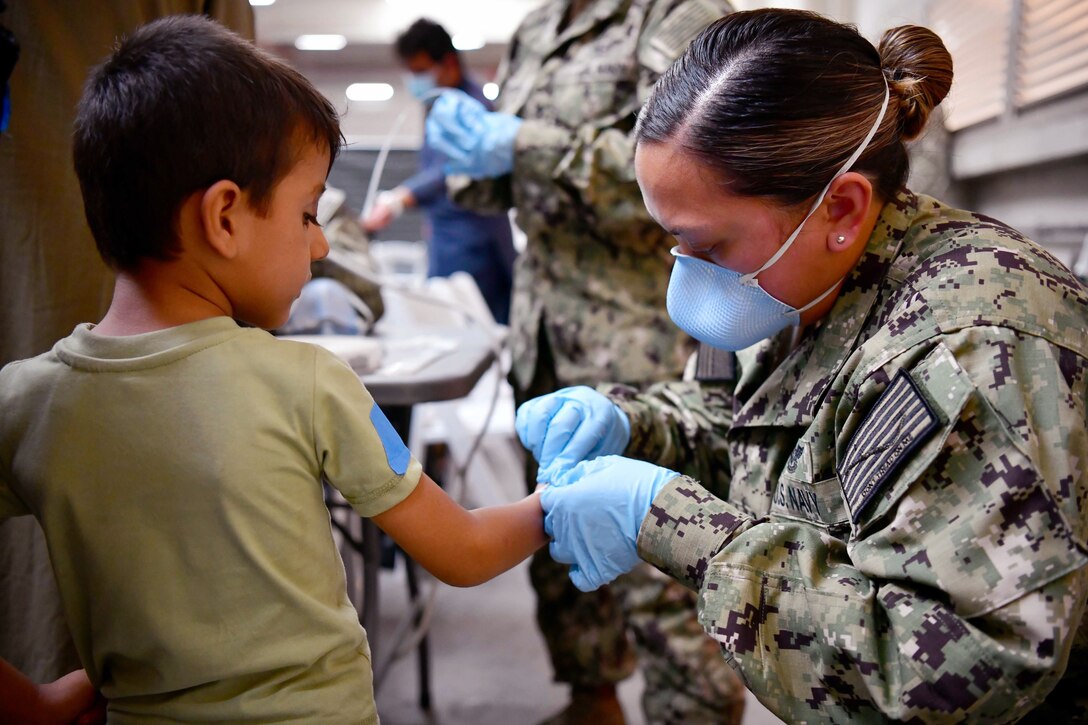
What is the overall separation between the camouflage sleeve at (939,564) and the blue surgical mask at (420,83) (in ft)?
5.97

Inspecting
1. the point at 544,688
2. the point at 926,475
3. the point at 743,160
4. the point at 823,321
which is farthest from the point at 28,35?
the point at 544,688

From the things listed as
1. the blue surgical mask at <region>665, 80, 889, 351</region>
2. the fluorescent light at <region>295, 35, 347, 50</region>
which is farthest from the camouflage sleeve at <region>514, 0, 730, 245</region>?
the fluorescent light at <region>295, 35, 347, 50</region>

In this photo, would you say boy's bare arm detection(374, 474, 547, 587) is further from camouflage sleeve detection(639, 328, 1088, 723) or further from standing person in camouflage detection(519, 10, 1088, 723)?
camouflage sleeve detection(639, 328, 1088, 723)

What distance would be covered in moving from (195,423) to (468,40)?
710 centimetres

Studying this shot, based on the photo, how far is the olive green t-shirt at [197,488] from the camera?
71 cm

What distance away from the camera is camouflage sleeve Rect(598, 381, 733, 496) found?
4.15ft

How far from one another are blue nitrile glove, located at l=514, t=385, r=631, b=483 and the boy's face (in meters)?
0.47

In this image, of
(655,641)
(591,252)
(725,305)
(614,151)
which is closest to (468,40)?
(591,252)

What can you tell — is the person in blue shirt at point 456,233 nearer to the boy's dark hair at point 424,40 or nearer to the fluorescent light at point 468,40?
the boy's dark hair at point 424,40

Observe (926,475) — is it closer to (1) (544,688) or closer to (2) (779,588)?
(2) (779,588)

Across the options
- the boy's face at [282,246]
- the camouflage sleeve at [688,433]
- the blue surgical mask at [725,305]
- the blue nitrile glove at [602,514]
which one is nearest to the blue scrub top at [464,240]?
the camouflage sleeve at [688,433]

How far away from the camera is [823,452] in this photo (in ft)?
2.95

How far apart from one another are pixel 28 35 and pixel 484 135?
93 centimetres

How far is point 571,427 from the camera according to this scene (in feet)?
3.94
